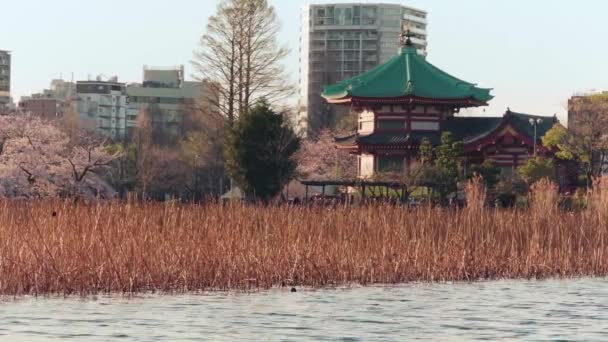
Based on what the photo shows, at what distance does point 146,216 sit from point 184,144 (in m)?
62.9

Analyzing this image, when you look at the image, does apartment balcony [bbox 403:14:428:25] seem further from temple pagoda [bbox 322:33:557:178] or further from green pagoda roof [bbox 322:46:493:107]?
temple pagoda [bbox 322:33:557:178]

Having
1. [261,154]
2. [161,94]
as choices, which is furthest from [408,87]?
[161,94]

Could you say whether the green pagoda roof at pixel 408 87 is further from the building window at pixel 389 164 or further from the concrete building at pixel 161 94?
the concrete building at pixel 161 94

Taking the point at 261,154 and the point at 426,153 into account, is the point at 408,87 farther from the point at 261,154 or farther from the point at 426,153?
the point at 261,154

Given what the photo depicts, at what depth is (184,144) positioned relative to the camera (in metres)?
87.2

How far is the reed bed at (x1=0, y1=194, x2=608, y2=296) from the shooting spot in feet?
72.3

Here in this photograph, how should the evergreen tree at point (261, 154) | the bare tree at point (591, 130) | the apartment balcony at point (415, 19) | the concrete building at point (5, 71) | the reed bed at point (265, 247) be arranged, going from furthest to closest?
the apartment balcony at point (415, 19)
the concrete building at point (5, 71)
the bare tree at point (591, 130)
the evergreen tree at point (261, 154)
the reed bed at point (265, 247)

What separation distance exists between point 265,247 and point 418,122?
1496 inches

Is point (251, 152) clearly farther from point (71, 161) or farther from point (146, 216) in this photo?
point (146, 216)

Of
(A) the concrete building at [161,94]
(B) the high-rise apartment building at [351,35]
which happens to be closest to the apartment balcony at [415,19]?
(B) the high-rise apartment building at [351,35]

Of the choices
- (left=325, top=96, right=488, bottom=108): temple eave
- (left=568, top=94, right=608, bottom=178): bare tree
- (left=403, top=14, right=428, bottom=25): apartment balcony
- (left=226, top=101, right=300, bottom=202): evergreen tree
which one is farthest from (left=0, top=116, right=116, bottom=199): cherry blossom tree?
(left=403, top=14, right=428, bottom=25): apartment balcony

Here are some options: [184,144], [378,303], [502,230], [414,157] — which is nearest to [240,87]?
[414,157]

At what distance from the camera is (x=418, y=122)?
61.5 metres

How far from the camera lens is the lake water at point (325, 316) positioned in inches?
736
